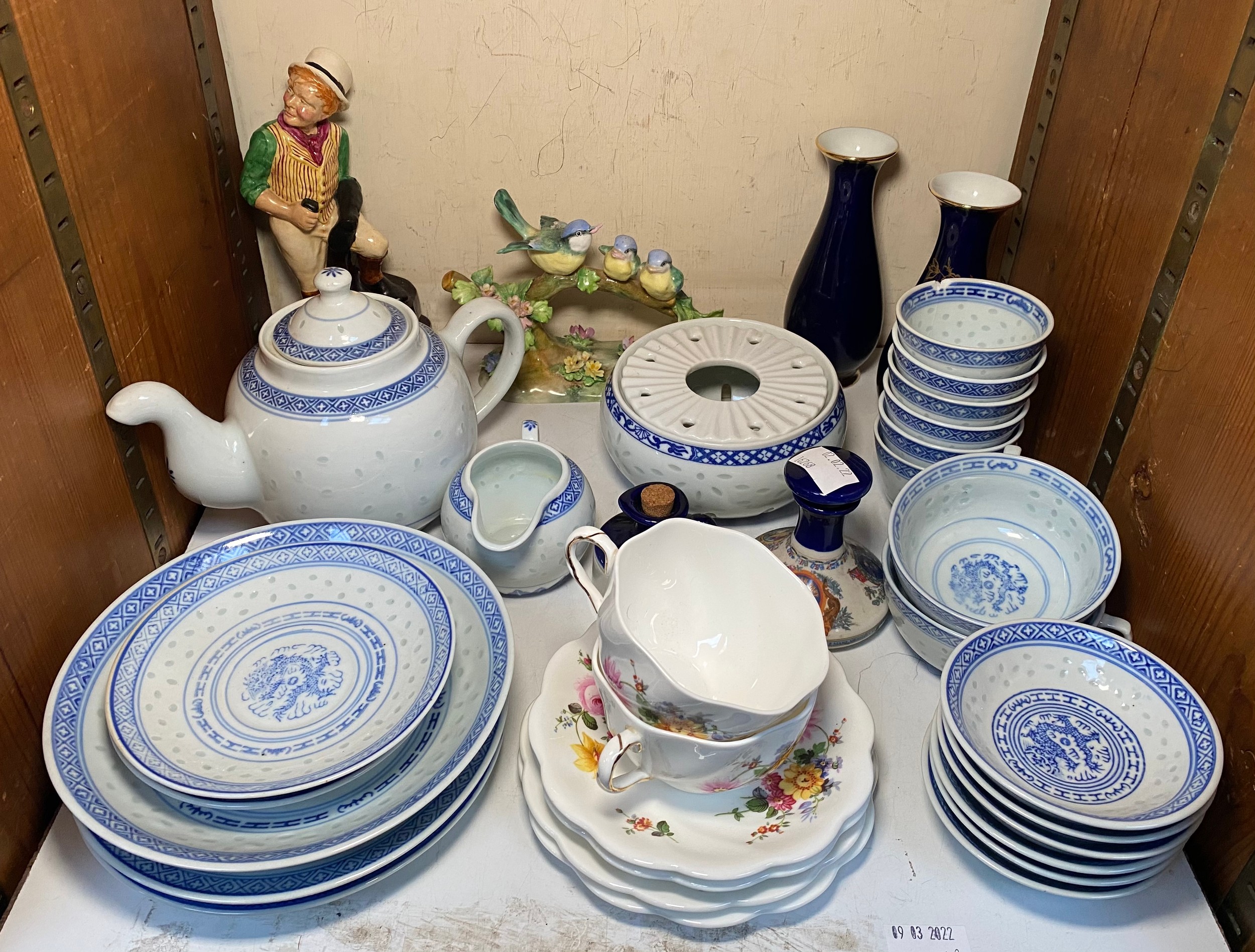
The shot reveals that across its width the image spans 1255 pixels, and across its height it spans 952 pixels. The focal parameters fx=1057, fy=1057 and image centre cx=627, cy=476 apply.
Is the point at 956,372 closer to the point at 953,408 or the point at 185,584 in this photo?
the point at 953,408

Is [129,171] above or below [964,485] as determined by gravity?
above

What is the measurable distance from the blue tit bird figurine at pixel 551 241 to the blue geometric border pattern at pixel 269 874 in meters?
0.58

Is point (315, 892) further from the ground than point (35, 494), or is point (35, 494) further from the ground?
point (35, 494)

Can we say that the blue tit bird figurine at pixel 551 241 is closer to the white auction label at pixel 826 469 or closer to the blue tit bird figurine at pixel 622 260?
the blue tit bird figurine at pixel 622 260

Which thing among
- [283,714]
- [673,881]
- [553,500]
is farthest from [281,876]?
[553,500]

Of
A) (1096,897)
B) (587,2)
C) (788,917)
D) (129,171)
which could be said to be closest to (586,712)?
(788,917)

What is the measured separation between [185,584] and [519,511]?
29 cm

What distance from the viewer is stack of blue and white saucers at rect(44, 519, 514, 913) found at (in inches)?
25.9

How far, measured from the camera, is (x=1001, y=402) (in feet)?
2.99

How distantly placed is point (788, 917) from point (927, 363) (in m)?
0.47

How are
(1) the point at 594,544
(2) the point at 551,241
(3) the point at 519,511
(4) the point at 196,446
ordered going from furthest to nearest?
(2) the point at 551,241 → (3) the point at 519,511 → (4) the point at 196,446 → (1) the point at 594,544

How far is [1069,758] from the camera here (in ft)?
2.45

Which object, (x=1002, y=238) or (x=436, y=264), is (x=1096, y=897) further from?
(x=436, y=264)

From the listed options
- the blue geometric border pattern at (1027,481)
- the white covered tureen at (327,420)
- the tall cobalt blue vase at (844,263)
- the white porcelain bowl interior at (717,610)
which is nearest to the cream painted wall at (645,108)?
the tall cobalt blue vase at (844,263)
